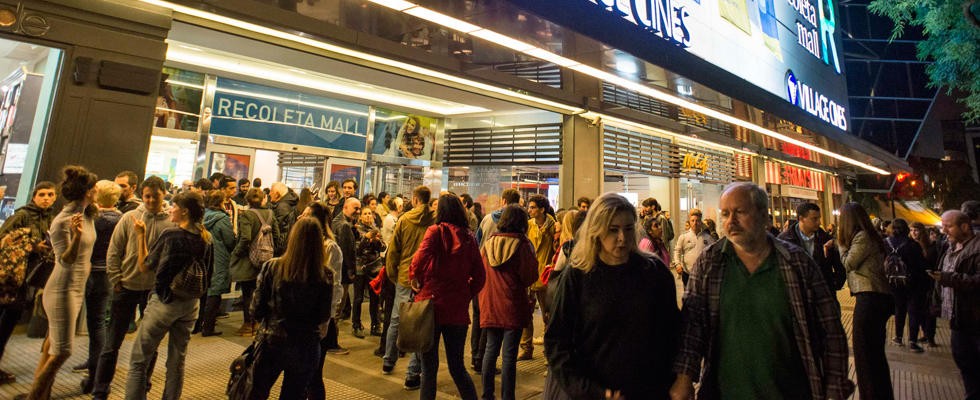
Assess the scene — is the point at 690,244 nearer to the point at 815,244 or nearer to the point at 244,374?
the point at 815,244

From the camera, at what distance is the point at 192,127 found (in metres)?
8.74

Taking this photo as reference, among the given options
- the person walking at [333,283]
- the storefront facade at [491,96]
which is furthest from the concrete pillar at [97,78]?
the person walking at [333,283]

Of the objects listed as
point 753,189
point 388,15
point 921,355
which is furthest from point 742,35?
point 753,189

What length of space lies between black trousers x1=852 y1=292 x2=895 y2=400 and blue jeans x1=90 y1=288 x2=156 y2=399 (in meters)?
5.80

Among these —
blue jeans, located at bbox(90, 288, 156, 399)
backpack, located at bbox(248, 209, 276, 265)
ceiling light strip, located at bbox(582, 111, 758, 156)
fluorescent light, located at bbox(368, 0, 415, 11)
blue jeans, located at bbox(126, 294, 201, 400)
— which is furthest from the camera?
ceiling light strip, located at bbox(582, 111, 758, 156)

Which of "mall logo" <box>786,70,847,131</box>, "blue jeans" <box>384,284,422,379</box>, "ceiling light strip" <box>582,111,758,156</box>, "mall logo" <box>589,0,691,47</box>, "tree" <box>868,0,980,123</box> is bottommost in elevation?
"blue jeans" <box>384,284,422,379</box>

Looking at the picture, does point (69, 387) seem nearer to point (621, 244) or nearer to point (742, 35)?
point (621, 244)

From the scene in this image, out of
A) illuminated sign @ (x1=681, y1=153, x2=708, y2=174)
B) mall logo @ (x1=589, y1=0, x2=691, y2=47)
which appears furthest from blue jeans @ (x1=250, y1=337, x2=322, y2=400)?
illuminated sign @ (x1=681, y1=153, x2=708, y2=174)

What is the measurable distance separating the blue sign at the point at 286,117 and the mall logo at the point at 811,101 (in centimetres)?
1205

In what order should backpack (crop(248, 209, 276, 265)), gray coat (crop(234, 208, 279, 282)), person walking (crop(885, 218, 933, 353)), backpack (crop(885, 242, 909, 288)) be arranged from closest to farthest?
backpack (crop(885, 242, 909, 288)) → backpack (crop(248, 209, 276, 265)) → gray coat (crop(234, 208, 279, 282)) → person walking (crop(885, 218, 933, 353))

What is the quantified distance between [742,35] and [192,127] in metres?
12.6

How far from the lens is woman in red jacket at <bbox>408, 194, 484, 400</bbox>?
3516mm

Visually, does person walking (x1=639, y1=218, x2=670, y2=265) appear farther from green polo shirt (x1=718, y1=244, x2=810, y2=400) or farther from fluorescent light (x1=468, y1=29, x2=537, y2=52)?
green polo shirt (x1=718, y1=244, x2=810, y2=400)

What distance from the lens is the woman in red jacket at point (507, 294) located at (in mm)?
3885
